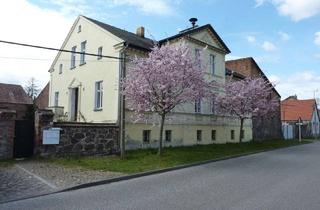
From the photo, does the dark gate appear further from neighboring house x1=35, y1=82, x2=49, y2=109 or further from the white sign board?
neighboring house x1=35, y1=82, x2=49, y2=109

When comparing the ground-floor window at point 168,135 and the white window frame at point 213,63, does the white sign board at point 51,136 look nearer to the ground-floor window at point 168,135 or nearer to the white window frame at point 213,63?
the ground-floor window at point 168,135

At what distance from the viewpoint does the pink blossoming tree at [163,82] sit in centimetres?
1783

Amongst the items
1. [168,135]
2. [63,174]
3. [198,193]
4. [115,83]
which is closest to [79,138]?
[63,174]

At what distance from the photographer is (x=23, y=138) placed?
16797mm

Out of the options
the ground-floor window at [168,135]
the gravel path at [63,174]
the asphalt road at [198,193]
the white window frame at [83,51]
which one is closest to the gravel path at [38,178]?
the gravel path at [63,174]

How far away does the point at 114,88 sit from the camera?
2294cm

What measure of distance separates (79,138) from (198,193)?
968cm

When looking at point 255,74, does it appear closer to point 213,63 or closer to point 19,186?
point 213,63

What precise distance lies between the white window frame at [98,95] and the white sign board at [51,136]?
752cm

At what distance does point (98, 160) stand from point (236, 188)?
800 cm

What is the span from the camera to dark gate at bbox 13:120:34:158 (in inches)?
654

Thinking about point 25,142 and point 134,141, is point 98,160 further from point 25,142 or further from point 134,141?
point 134,141

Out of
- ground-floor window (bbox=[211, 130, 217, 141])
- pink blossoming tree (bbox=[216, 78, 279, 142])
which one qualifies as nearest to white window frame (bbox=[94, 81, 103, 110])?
pink blossoming tree (bbox=[216, 78, 279, 142])

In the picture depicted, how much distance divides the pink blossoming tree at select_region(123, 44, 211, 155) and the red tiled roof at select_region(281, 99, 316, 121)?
52.7m
